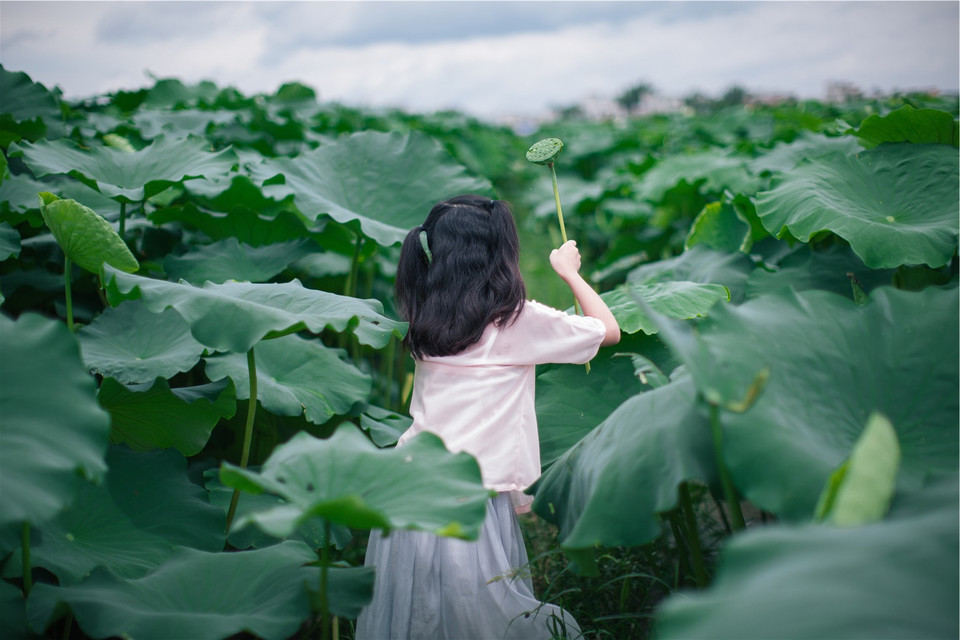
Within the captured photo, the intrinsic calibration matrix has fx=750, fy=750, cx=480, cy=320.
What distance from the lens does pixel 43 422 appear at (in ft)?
3.69

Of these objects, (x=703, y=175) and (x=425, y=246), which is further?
(x=703, y=175)

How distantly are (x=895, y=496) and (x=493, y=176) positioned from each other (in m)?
9.00

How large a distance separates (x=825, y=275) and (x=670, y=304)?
716mm

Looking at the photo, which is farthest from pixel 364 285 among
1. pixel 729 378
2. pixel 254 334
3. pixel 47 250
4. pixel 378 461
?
pixel 729 378

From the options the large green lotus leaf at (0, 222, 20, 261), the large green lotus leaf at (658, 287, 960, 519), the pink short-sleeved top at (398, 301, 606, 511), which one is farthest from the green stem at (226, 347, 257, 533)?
the large green lotus leaf at (658, 287, 960, 519)

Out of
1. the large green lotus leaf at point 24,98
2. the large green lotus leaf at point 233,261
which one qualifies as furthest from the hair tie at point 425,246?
the large green lotus leaf at point 24,98

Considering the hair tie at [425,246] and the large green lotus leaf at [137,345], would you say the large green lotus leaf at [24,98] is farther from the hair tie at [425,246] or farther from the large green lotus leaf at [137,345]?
the hair tie at [425,246]

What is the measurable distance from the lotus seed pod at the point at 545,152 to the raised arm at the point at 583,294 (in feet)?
0.62

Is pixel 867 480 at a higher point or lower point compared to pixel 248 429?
higher

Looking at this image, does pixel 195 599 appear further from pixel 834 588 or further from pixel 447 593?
pixel 834 588

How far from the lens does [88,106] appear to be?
432 centimetres

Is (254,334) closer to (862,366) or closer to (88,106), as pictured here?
(862,366)

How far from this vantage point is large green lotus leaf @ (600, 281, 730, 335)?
1804 millimetres

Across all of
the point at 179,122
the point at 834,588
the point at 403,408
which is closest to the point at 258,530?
the point at 403,408
